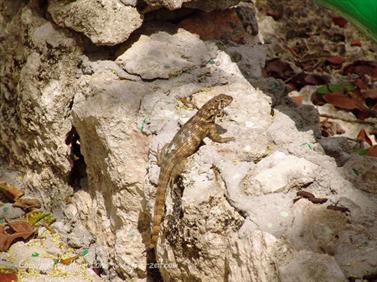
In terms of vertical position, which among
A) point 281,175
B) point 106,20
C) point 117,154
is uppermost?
point 106,20

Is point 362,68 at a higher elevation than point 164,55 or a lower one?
lower

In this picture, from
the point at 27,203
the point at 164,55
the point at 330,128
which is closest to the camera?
the point at 164,55

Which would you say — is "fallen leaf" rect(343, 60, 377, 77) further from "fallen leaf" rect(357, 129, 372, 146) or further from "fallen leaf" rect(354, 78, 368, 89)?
"fallen leaf" rect(357, 129, 372, 146)

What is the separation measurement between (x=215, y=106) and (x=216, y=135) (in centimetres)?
19

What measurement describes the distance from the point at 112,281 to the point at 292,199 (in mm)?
1396

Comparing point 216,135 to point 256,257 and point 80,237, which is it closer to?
point 256,257

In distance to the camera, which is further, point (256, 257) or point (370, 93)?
point (370, 93)

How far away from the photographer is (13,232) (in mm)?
4164

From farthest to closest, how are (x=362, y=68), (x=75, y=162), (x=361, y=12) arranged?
(x=362, y=68), (x=75, y=162), (x=361, y=12)

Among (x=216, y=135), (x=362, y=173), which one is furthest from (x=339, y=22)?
(x=362, y=173)

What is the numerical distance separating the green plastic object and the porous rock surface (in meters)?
0.77

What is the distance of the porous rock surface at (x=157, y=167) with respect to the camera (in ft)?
9.30

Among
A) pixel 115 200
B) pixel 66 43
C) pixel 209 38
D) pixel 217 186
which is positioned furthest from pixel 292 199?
pixel 66 43

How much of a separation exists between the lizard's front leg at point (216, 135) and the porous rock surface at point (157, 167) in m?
0.03
